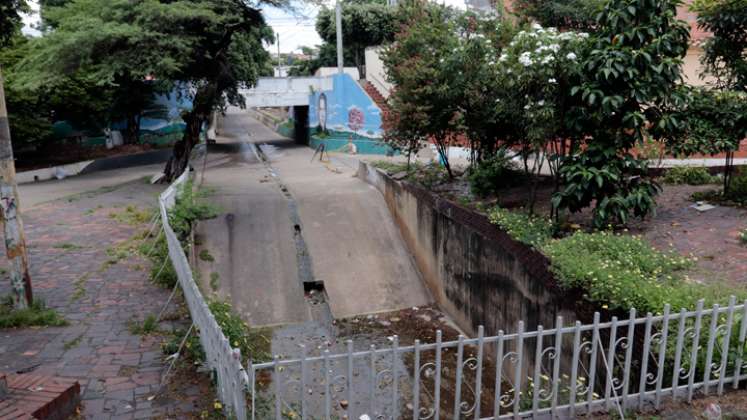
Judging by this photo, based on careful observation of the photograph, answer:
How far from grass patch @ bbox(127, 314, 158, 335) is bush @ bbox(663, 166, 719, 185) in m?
9.38

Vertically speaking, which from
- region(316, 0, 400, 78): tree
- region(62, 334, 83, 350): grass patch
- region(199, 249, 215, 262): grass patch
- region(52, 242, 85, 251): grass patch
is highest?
region(316, 0, 400, 78): tree

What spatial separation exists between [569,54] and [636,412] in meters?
5.00

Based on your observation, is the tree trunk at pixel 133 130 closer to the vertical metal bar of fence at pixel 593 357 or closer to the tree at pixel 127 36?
the tree at pixel 127 36

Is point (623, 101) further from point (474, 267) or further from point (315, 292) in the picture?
point (315, 292)

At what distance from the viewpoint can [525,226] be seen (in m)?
8.48

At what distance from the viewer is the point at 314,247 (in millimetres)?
12781

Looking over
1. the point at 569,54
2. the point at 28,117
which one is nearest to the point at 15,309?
the point at 569,54

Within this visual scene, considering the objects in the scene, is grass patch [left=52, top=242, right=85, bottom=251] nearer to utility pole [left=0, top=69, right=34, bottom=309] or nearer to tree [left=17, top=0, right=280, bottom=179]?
utility pole [left=0, top=69, right=34, bottom=309]

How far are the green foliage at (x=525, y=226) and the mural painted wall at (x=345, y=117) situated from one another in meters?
17.6

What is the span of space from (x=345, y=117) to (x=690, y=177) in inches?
852

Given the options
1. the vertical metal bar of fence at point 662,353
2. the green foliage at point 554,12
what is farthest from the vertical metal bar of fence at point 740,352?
the green foliage at point 554,12

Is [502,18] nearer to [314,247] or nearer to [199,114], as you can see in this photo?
[314,247]

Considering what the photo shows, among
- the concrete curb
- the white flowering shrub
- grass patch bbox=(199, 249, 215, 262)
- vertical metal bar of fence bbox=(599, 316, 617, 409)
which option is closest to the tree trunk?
the concrete curb

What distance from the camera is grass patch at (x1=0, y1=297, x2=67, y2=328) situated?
6668 mm
